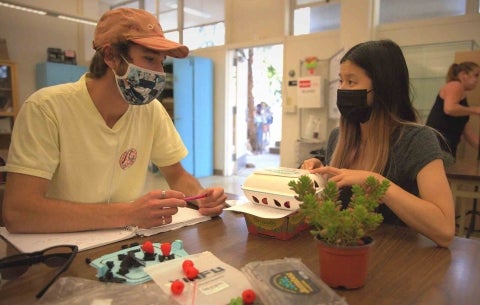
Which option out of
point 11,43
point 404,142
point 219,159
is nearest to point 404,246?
point 404,142

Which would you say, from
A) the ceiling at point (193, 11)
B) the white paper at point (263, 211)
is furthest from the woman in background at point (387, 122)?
the ceiling at point (193, 11)

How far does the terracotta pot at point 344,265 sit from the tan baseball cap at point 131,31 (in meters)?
0.83

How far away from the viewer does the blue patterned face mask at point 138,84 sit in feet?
4.00

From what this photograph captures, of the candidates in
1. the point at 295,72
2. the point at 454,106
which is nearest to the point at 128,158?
the point at 454,106

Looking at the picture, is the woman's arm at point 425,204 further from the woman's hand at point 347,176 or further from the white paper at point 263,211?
the white paper at point 263,211

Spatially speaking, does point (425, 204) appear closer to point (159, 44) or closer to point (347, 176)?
point (347, 176)

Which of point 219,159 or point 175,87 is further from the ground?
point 175,87

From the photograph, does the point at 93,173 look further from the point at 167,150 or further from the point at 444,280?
the point at 444,280

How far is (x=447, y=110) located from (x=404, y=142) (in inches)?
90.1

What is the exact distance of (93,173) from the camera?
49.4 inches

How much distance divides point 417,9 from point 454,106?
1.77 metres

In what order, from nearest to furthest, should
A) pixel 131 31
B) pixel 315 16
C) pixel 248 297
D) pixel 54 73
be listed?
pixel 248 297 < pixel 131 31 < pixel 315 16 < pixel 54 73

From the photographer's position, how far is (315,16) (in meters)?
5.05

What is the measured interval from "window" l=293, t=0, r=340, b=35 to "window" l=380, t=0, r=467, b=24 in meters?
0.63
